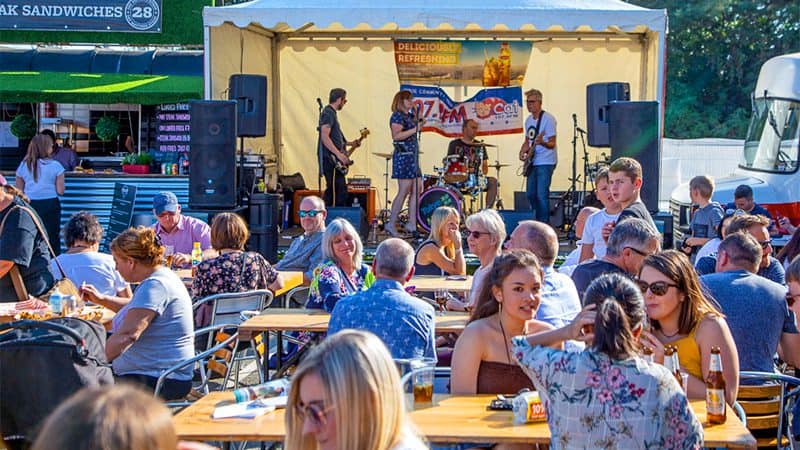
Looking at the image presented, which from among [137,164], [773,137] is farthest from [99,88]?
[773,137]

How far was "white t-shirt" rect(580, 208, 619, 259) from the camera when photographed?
259 inches

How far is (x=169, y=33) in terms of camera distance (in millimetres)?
15383

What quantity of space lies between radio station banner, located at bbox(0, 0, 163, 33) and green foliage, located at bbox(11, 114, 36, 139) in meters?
1.41

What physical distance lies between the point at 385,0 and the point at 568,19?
1872 millimetres

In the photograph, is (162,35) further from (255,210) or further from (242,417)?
(242,417)

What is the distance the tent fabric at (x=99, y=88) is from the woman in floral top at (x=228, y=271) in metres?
9.25

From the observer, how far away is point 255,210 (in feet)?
35.8

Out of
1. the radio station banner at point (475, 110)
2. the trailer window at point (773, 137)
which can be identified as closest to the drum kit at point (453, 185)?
the radio station banner at point (475, 110)

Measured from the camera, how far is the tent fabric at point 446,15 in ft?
34.1

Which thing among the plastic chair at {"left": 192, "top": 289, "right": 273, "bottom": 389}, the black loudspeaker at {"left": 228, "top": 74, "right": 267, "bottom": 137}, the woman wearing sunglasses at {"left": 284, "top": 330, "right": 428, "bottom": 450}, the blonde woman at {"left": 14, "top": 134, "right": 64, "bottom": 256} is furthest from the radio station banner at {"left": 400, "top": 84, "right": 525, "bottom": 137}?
the woman wearing sunglasses at {"left": 284, "top": 330, "right": 428, "bottom": 450}

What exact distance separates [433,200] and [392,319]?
772 centimetres

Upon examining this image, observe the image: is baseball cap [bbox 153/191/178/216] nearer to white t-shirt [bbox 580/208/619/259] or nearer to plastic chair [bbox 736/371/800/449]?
white t-shirt [bbox 580/208/619/259]

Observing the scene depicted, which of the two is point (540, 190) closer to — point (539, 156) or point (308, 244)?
point (539, 156)

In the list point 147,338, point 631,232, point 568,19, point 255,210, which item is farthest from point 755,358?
point 255,210
